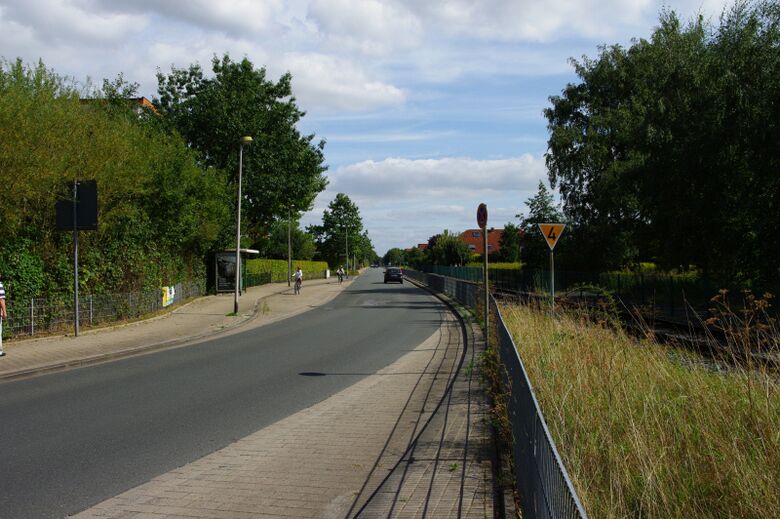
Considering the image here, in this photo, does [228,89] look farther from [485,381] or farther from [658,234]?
[485,381]

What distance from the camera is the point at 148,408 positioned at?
7.99 m

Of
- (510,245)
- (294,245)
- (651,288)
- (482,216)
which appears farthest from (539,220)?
(294,245)

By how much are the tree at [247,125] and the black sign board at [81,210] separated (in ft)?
71.3

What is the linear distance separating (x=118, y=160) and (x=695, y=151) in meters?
18.9

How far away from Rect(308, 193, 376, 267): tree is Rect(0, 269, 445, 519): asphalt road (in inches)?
3818

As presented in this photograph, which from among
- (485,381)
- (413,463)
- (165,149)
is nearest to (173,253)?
(165,149)

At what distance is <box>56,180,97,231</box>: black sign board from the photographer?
47.1 ft

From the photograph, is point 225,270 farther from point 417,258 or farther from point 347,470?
point 417,258

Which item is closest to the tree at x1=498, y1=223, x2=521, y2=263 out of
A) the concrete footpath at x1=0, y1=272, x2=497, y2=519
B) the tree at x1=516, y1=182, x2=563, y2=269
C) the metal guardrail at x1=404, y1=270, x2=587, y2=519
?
the tree at x1=516, y1=182, x2=563, y2=269

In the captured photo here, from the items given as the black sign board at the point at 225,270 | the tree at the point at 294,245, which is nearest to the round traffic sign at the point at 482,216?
the black sign board at the point at 225,270

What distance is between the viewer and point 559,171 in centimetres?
4053

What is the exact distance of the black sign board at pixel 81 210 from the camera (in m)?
14.4

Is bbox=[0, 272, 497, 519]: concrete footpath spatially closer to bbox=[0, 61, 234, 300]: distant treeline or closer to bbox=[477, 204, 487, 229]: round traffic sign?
bbox=[477, 204, 487, 229]: round traffic sign

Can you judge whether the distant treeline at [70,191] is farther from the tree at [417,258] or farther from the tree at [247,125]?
the tree at [417,258]
